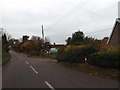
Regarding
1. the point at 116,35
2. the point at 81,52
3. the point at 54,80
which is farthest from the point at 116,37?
the point at 54,80

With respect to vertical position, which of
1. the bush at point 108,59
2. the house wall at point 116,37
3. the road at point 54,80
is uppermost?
the house wall at point 116,37

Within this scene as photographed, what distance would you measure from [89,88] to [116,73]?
5.47m

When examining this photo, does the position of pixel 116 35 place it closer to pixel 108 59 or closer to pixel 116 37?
pixel 116 37

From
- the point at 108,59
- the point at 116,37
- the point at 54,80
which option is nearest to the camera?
the point at 54,80

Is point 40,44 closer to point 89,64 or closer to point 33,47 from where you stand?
point 33,47

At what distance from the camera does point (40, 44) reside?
7706 cm

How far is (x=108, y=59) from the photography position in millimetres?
16203

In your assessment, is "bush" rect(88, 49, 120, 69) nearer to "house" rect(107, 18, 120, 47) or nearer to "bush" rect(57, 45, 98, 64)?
"bush" rect(57, 45, 98, 64)

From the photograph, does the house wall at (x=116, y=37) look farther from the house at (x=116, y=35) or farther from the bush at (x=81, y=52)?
the bush at (x=81, y=52)

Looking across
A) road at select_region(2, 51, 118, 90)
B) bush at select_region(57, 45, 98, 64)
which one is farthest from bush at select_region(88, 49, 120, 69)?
bush at select_region(57, 45, 98, 64)

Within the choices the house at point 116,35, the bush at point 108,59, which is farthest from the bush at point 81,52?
the house at point 116,35

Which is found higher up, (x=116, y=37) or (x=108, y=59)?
(x=116, y=37)

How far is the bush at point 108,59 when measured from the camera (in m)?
15.3

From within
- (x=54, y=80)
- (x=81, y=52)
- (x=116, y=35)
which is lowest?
(x=54, y=80)
